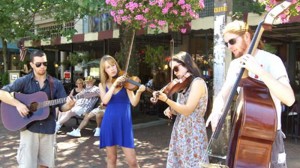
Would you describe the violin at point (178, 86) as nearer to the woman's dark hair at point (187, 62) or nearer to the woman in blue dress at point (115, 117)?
the woman's dark hair at point (187, 62)

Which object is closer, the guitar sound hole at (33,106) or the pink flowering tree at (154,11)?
the guitar sound hole at (33,106)

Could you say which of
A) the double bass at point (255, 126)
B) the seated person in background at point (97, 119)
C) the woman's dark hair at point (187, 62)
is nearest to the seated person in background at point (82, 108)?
the seated person in background at point (97, 119)

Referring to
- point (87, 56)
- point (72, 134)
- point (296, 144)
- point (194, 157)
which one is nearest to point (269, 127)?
point (194, 157)

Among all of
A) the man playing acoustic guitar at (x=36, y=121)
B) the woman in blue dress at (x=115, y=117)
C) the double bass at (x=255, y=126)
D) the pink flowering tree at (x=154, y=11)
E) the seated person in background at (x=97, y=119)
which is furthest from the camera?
the seated person in background at (x=97, y=119)

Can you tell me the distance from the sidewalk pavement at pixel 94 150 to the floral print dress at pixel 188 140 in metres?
2.50

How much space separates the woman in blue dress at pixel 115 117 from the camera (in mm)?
4160

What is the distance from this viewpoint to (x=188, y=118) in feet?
10.8

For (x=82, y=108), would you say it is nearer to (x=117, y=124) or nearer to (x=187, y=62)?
(x=117, y=124)

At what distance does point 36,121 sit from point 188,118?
1.70m

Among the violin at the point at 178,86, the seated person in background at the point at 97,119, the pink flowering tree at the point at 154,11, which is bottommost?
the seated person in background at the point at 97,119

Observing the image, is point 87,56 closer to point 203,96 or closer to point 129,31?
point 129,31

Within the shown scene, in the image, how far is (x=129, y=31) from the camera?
926cm

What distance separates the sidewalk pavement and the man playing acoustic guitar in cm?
175

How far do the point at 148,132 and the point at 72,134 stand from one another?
1.80 meters
